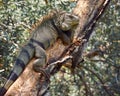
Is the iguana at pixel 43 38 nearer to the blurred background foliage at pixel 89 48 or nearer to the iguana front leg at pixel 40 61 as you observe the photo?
the iguana front leg at pixel 40 61

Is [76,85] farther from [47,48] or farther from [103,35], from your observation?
[47,48]

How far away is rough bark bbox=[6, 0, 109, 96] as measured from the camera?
3833 millimetres

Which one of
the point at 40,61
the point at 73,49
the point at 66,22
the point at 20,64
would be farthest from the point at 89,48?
the point at 20,64

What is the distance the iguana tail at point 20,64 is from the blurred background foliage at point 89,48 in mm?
1104

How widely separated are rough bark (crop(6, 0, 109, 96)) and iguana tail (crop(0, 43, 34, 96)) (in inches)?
2.0

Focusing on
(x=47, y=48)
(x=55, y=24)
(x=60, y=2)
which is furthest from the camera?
(x=60, y=2)

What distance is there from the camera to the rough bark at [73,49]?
3833mm

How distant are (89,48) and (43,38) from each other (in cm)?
328

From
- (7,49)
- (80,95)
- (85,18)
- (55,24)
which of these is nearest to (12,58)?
(7,49)

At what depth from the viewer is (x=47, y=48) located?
442 cm

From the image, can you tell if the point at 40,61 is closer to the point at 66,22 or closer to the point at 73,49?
the point at 73,49

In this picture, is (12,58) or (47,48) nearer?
(47,48)

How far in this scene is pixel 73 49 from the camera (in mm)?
4375

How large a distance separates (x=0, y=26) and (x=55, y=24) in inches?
48.5
